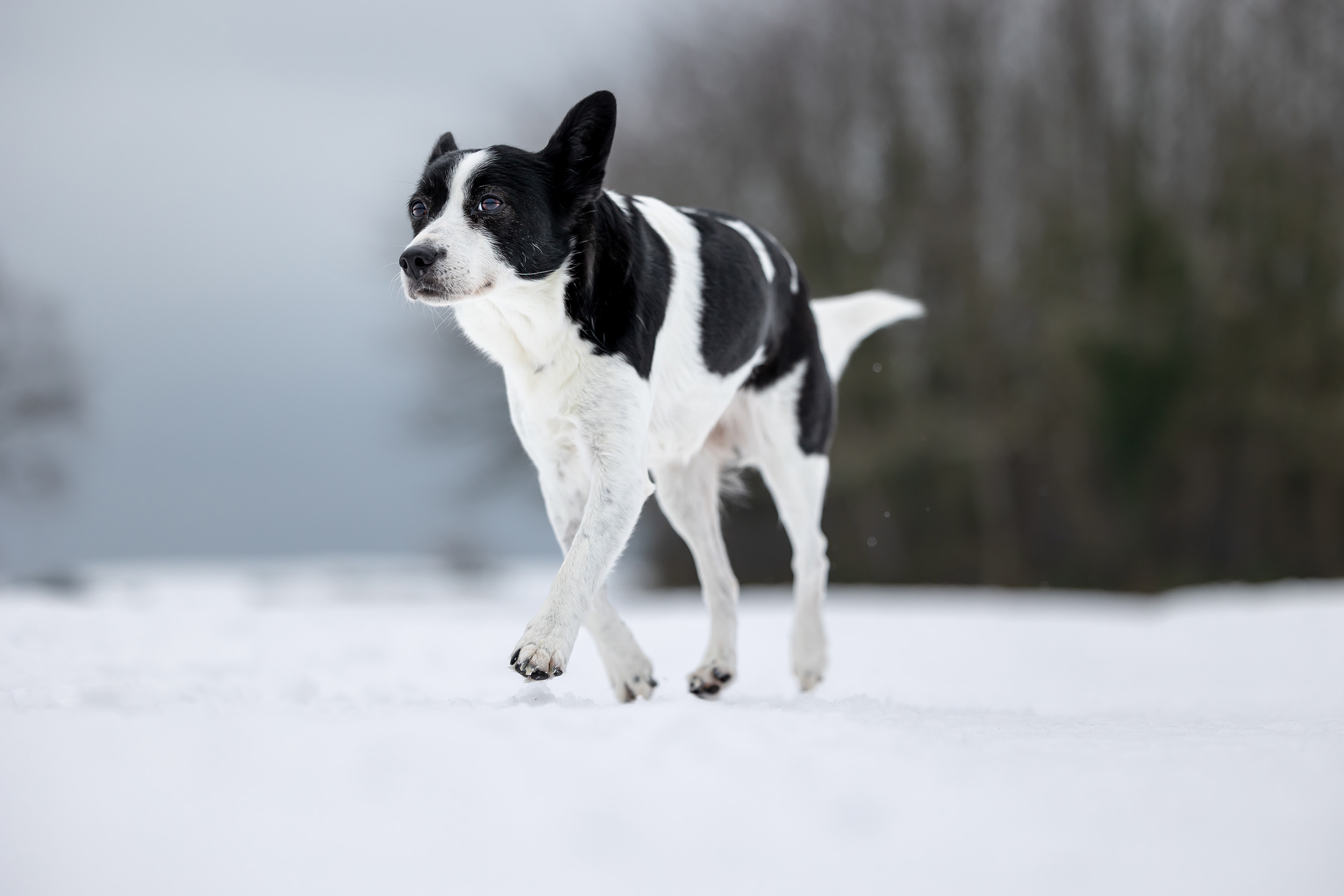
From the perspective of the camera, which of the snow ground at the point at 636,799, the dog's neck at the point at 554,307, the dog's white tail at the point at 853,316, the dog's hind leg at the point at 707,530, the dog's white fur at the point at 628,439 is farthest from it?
the dog's white tail at the point at 853,316

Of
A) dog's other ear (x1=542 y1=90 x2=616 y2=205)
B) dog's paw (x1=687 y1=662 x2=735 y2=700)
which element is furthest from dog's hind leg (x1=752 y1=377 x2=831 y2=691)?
dog's other ear (x1=542 y1=90 x2=616 y2=205)

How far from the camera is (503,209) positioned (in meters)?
3.58

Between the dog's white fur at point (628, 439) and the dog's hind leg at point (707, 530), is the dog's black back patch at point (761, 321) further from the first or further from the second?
the dog's hind leg at point (707, 530)

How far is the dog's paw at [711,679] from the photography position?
445cm

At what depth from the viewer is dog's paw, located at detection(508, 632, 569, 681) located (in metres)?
3.22

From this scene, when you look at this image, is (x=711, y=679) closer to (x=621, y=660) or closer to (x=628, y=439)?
(x=621, y=660)

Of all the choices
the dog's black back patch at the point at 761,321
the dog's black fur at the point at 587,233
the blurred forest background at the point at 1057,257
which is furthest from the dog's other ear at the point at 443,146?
the blurred forest background at the point at 1057,257

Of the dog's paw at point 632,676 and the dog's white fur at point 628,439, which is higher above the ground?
the dog's white fur at point 628,439

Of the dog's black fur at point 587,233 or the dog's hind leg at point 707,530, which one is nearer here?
the dog's black fur at point 587,233

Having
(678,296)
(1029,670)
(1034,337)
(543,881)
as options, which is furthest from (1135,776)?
(1034,337)

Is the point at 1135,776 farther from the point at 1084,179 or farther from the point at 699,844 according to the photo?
the point at 1084,179

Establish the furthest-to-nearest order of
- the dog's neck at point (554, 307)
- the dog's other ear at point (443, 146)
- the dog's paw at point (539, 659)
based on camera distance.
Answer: the dog's other ear at point (443, 146) → the dog's neck at point (554, 307) → the dog's paw at point (539, 659)

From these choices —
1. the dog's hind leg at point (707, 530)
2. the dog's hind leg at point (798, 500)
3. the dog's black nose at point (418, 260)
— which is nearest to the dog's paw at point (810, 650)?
the dog's hind leg at point (798, 500)

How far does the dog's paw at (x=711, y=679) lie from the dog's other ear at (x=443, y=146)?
2.10 m
